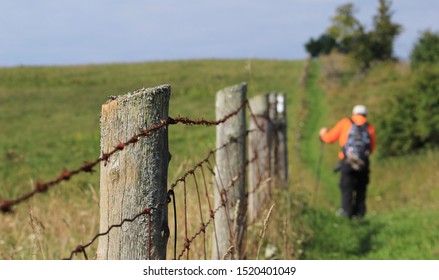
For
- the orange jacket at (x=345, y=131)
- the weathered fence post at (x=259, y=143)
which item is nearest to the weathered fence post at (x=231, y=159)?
the weathered fence post at (x=259, y=143)

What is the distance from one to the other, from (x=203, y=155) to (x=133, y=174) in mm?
6271

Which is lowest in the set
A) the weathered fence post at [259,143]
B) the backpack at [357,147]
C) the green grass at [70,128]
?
the green grass at [70,128]

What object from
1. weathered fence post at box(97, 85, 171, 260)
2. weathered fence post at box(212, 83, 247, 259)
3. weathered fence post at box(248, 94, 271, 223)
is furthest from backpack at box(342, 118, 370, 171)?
weathered fence post at box(97, 85, 171, 260)

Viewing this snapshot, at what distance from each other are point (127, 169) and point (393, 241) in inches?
233

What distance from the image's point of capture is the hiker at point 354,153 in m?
9.86

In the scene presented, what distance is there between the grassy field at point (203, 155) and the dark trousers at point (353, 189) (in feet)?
0.93

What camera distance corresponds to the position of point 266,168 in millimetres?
7375

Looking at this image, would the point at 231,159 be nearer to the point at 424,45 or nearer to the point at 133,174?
the point at 133,174

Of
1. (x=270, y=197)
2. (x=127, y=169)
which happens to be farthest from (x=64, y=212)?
(x=127, y=169)

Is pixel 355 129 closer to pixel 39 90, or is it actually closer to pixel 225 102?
pixel 225 102

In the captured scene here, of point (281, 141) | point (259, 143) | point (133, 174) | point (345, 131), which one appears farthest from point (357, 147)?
point (133, 174)

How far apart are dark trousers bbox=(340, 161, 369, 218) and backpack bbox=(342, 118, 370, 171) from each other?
0.21 meters

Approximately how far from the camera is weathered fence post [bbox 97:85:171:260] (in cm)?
242

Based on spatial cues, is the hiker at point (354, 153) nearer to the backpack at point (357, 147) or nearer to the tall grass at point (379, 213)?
the backpack at point (357, 147)
